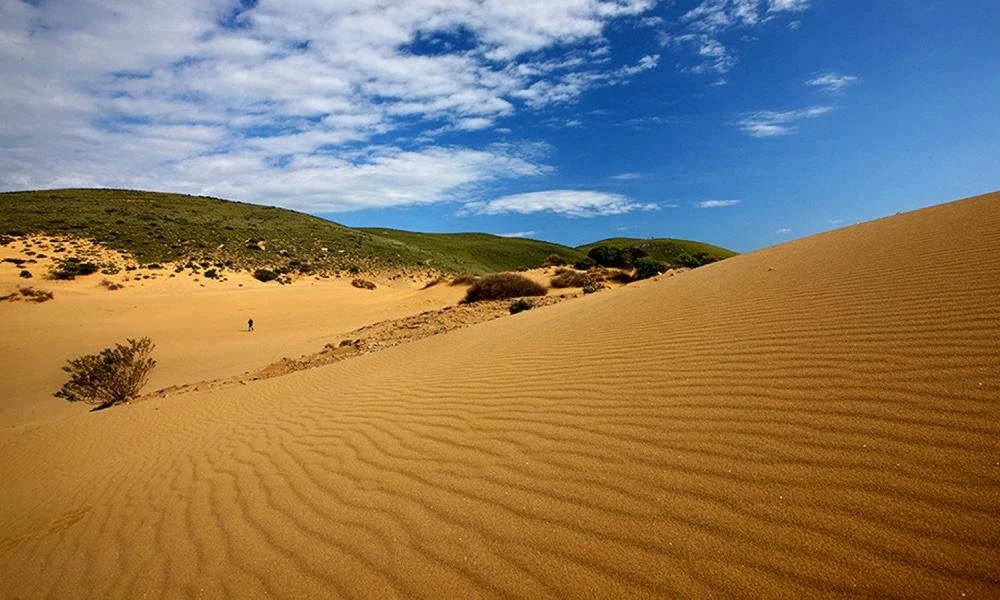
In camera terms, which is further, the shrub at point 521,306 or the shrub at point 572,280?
the shrub at point 572,280

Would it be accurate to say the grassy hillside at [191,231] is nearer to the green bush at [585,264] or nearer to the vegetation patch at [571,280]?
the green bush at [585,264]

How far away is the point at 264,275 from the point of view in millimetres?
31188

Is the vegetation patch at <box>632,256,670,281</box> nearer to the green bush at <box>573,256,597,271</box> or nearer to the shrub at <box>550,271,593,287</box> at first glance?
the shrub at <box>550,271,593,287</box>

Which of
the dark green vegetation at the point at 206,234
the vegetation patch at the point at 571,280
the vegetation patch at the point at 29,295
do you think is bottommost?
the vegetation patch at the point at 29,295

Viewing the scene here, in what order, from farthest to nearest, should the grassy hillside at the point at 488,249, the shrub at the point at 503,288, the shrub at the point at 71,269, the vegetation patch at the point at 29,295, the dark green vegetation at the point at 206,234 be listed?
the grassy hillside at the point at 488,249, the dark green vegetation at the point at 206,234, the shrub at the point at 71,269, the vegetation patch at the point at 29,295, the shrub at the point at 503,288

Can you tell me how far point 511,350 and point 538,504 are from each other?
4455 millimetres

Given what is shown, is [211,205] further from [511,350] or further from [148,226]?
[511,350]

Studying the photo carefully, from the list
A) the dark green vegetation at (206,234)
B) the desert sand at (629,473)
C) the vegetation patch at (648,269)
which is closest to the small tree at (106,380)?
the desert sand at (629,473)

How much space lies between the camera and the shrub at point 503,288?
725 inches

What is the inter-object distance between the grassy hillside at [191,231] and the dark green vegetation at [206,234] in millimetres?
61

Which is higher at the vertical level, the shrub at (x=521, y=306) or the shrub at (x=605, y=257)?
the shrub at (x=605, y=257)

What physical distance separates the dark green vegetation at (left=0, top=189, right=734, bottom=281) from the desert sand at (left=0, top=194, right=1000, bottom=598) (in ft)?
68.6

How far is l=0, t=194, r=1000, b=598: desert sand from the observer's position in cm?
191

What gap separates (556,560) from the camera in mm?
2150
